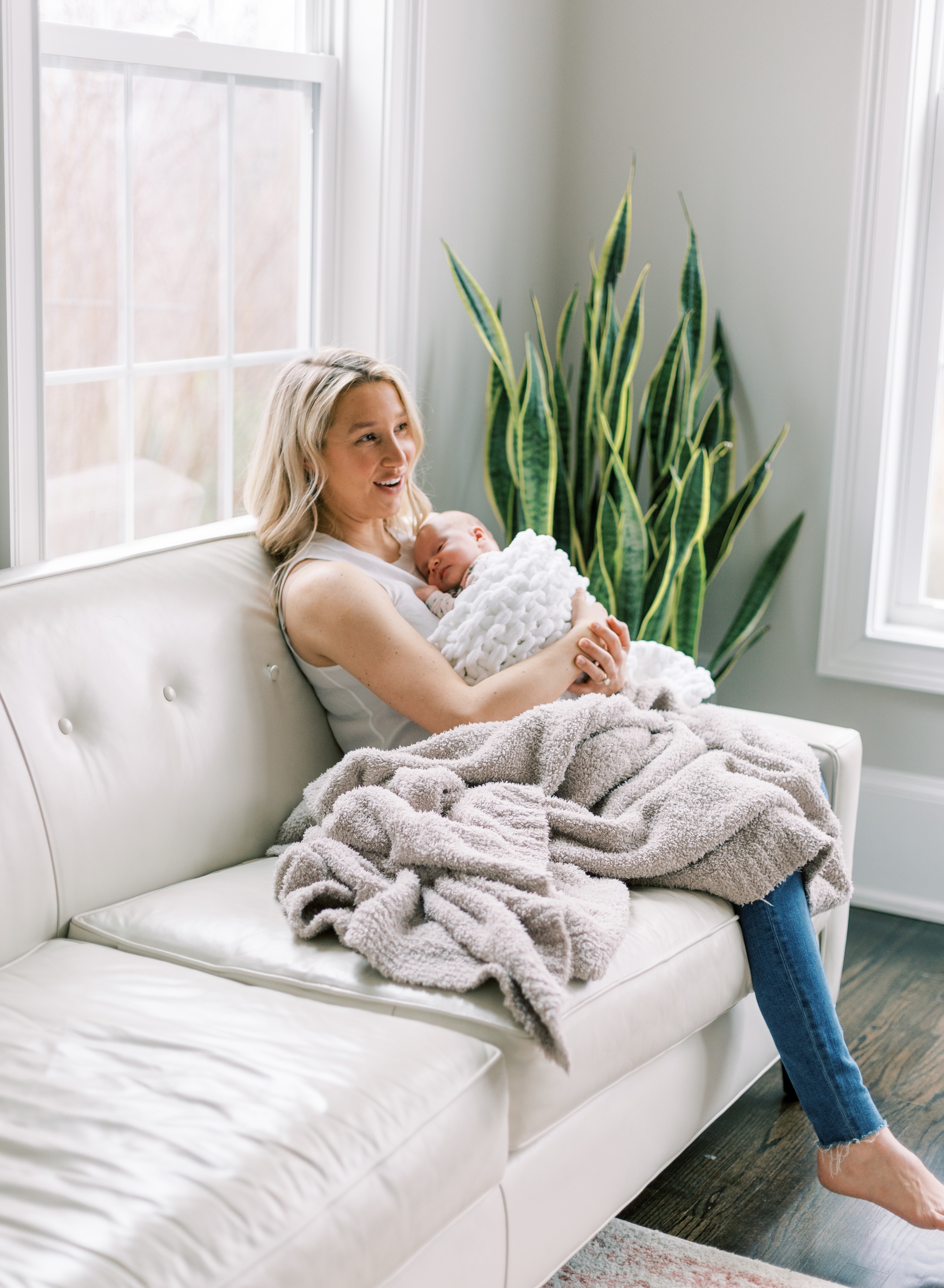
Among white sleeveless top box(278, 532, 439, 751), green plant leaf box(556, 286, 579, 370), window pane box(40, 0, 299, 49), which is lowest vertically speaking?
white sleeveless top box(278, 532, 439, 751)

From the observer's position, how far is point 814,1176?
6.47ft

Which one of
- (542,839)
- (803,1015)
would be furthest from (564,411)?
(803,1015)

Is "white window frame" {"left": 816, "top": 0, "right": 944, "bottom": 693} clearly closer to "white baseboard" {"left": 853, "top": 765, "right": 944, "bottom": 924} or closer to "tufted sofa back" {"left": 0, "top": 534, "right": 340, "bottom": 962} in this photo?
"white baseboard" {"left": 853, "top": 765, "right": 944, "bottom": 924}

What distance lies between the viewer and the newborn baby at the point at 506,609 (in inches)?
79.2

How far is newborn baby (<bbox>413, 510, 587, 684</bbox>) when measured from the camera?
201 centimetres

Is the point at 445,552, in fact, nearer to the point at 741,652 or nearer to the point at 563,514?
the point at 563,514

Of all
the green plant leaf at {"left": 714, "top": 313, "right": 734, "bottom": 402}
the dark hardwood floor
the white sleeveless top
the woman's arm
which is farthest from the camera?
the green plant leaf at {"left": 714, "top": 313, "right": 734, "bottom": 402}

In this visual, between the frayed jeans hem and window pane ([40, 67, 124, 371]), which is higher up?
window pane ([40, 67, 124, 371])

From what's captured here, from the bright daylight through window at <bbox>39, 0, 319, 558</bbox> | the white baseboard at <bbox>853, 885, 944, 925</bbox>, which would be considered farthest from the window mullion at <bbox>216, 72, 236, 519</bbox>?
the white baseboard at <bbox>853, 885, 944, 925</bbox>

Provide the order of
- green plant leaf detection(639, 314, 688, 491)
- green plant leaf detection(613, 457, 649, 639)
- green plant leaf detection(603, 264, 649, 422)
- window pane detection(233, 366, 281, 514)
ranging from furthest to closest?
green plant leaf detection(639, 314, 688, 491) < green plant leaf detection(603, 264, 649, 422) < green plant leaf detection(613, 457, 649, 639) < window pane detection(233, 366, 281, 514)

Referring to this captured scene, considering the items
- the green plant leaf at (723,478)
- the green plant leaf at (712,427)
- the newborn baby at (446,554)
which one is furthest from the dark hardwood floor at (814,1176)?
the green plant leaf at (712,427)

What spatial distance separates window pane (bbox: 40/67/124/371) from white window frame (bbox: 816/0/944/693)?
1598mm

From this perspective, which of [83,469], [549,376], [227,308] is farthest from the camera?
→ [549,376]

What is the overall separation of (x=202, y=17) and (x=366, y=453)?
0.92 m
